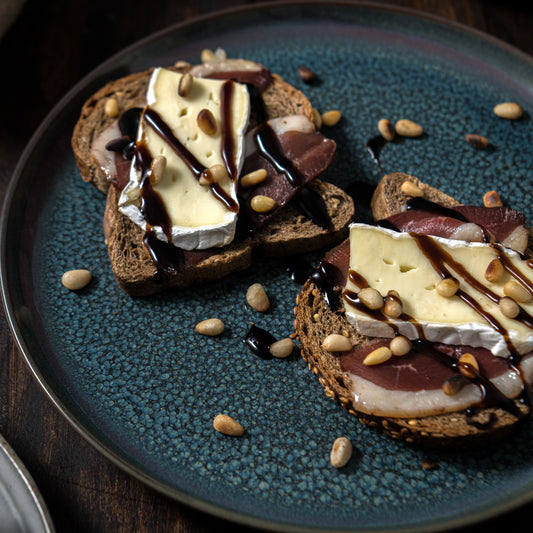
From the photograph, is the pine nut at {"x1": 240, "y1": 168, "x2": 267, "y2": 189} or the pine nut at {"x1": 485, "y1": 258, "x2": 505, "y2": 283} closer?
the pine nut at {"x1": 485, "y1": 258, "x2": 505, "y2": 283}

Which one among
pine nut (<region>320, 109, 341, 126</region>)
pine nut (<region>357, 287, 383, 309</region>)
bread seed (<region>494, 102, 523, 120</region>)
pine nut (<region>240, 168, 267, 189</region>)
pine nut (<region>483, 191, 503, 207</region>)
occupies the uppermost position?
pine nut (<region>240, 168, 267, 189</region>)

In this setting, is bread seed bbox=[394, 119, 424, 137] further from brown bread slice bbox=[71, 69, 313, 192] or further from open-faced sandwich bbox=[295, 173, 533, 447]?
open-faced sandwich bbox=[295, 173, 533, 447]

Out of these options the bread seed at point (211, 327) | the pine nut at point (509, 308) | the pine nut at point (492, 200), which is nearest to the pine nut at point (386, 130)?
the pine nut at point (492, 200)

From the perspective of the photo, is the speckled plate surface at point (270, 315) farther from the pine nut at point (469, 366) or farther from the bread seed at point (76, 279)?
the pine nut at point (469, 366)

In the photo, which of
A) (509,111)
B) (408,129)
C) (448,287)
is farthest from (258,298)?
(509,111)

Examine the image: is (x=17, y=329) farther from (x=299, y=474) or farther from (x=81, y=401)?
(x=299, y=474)

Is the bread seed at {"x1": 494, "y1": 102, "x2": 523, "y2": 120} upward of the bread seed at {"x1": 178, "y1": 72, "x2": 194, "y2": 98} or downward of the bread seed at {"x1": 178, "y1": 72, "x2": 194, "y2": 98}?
downward

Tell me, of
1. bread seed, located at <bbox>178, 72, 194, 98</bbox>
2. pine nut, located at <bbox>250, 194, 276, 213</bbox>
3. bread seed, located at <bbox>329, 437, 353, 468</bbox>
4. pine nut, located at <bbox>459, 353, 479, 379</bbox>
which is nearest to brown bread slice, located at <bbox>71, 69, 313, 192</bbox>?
bread seed, located at <bbox>178, 72, 194, 98</bbox>

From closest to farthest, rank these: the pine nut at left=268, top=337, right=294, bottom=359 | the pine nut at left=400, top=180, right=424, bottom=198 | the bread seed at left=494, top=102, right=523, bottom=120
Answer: the pine nut at left=268, top=337, right=294, bottom=359 → the pine nut at left=400, top=180, right=424, bottom=198 → the bread seed at left=494, top=102, right=523, bottom=120
